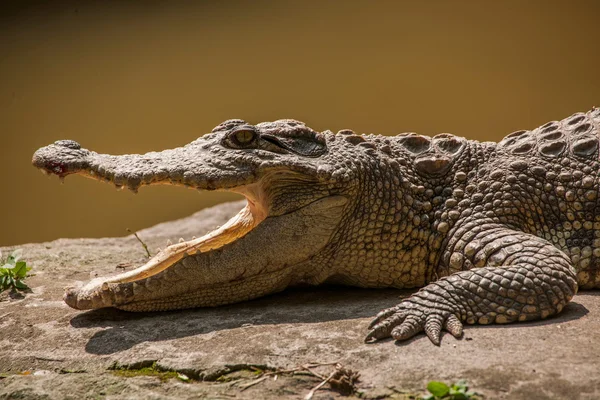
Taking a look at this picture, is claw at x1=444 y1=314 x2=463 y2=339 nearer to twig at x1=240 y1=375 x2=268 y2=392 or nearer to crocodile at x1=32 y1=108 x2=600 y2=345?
crocodile at x1=32 y1=108 x2=600 y2=345

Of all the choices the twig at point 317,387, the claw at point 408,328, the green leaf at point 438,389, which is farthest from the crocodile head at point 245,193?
the green leaf at point 438,389

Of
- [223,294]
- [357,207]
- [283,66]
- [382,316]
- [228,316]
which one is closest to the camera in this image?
[382,316]

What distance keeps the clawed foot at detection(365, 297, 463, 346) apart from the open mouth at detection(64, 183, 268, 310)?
107 centimetres

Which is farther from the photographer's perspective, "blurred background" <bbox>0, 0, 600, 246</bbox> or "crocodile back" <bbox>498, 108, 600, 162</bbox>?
"blurred background" <bbox>0, 0, 600, 246</bbox>

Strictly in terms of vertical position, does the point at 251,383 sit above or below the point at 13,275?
below

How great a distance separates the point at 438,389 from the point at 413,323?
0.67 meters

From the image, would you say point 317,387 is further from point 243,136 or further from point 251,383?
point 243,136

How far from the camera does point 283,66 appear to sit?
25.2 feet

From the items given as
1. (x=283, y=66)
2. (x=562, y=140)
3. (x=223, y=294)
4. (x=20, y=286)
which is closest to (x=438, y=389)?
(x=223, y=294)

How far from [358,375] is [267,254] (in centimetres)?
121

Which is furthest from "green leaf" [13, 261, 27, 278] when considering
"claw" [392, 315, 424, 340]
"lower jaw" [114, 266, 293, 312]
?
"claw" [392, 315, 424, 340]

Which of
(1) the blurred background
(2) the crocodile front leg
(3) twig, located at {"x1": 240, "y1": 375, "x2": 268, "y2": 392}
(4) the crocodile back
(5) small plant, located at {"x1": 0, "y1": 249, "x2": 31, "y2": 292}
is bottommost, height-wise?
(3) twig, located at {"x1": 240, "y1": 375, "x2": 268, "y2": 392}

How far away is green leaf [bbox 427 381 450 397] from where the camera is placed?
2.48 m

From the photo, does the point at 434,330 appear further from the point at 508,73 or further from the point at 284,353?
the point at 508,73
